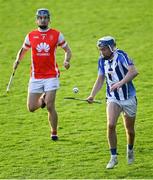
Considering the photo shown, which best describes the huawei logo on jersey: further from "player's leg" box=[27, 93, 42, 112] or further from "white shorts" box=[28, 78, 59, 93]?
"player's leg" box=[27, 93, 42, 112]

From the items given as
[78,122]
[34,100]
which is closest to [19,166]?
[34,100]

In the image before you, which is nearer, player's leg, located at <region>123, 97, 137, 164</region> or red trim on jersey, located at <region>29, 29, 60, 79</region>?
player's leg, located at <region>123, 97, 137, 164</region>

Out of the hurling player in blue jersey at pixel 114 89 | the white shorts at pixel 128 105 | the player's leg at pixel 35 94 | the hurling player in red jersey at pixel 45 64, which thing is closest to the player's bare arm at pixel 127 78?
the hurling player in blue jersey at pixel 114 89

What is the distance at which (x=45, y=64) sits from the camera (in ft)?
46.8

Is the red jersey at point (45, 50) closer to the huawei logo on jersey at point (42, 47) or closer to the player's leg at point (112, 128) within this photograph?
the huawei logo on jersey at point (42, 47)

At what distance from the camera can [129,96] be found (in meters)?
12.6

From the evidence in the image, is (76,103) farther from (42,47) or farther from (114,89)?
(114,89)

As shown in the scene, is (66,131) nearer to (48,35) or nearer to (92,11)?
(48,35)

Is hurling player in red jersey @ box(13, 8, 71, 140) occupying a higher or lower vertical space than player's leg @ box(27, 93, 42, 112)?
higher

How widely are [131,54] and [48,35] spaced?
785 cm

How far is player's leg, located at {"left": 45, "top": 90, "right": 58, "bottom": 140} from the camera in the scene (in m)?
14.2

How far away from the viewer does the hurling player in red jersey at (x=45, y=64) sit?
14.2 m

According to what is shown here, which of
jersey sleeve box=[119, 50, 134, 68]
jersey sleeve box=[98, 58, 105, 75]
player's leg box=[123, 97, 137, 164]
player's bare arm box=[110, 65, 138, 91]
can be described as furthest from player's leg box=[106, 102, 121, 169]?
jersey sleeve box=[119, 50, 134, 68]

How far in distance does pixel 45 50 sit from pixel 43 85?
0.68 metres
